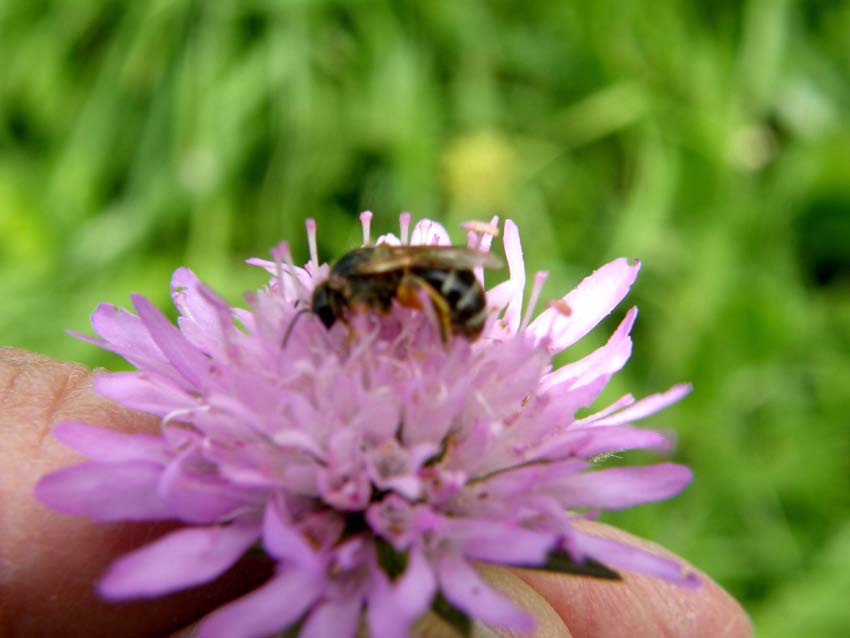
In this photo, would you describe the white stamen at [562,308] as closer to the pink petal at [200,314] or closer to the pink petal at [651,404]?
the pink petal at [651,404]

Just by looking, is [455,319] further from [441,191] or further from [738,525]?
[441,191]

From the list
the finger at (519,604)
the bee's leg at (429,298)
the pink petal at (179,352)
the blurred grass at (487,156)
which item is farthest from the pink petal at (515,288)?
the blurred grass at (487,156)

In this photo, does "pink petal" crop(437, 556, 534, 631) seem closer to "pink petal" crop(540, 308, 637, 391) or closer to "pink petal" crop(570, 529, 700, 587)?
"pink petal" crop(570, 529, 700, 587)

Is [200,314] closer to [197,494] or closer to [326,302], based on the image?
[326,302]

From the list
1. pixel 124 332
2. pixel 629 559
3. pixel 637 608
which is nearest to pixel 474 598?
pixel 629 559

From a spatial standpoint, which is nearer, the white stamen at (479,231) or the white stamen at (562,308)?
the white stamen at (562,308)

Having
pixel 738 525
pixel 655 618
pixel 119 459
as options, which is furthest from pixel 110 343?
pixel 738 525
